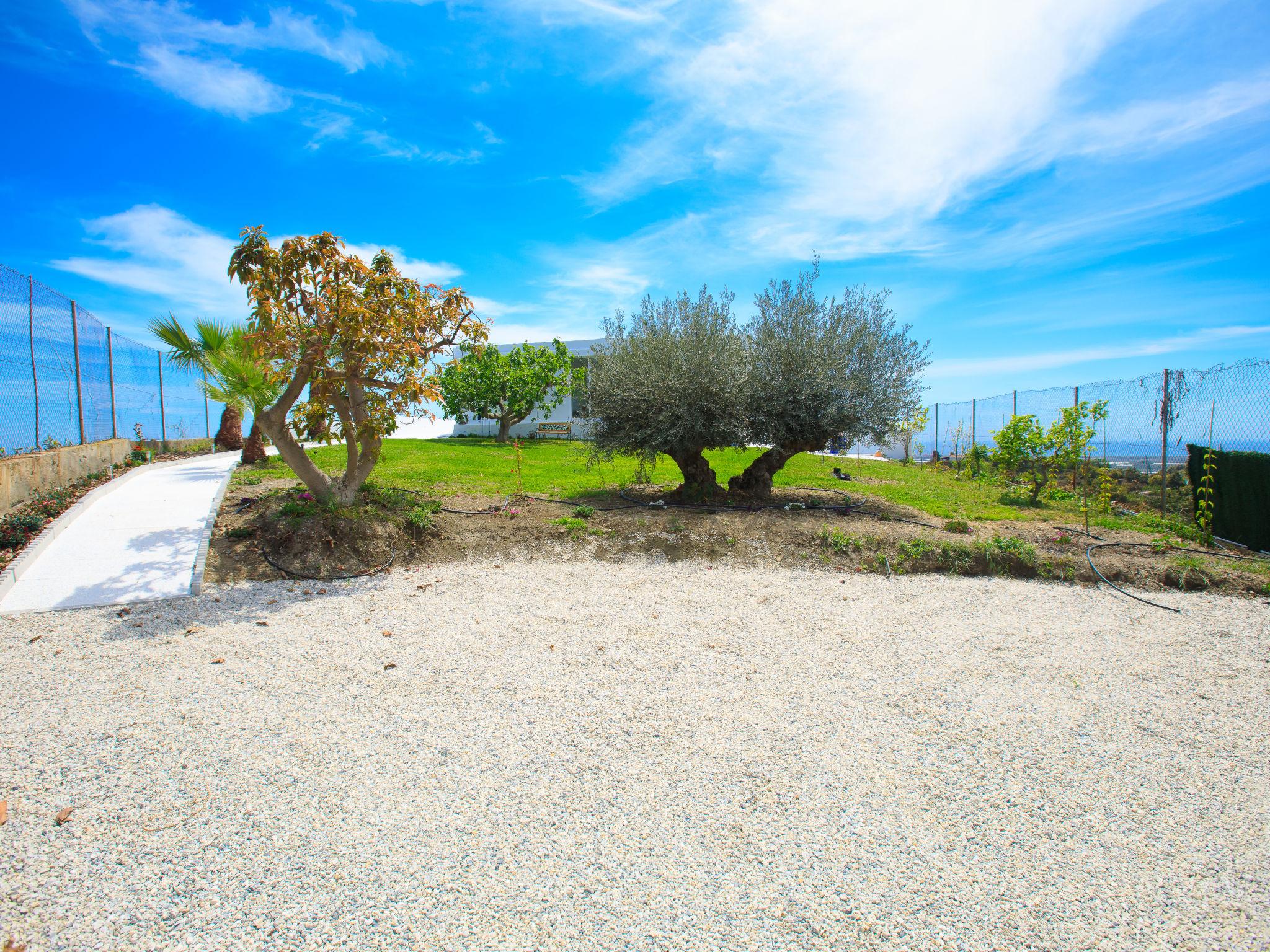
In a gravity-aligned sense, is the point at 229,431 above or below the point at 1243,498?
above

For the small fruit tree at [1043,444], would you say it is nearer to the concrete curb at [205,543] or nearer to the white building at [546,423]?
the concrete curb at [205,543]

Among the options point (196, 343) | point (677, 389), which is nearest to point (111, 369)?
point (196, 343)

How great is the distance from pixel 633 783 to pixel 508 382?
64.6ft

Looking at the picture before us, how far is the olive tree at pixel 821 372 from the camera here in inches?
349

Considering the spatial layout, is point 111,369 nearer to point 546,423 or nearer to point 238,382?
point 238,382

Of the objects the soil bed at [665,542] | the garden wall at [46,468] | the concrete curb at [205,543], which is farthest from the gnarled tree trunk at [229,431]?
the soil bed at [665,542]

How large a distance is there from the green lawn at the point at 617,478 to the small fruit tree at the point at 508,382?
3.78 metres

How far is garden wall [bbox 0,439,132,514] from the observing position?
7.03 m

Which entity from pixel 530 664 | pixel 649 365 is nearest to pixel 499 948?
pixel 530 664

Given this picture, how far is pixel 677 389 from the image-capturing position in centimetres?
873

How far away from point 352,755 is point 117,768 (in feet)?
3.59

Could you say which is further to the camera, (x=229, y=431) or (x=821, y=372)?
(x=229, y=431)

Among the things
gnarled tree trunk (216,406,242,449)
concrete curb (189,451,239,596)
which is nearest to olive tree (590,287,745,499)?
concrete curb (189,451,239,596)

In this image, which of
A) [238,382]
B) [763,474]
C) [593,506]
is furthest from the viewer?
[238,382]
